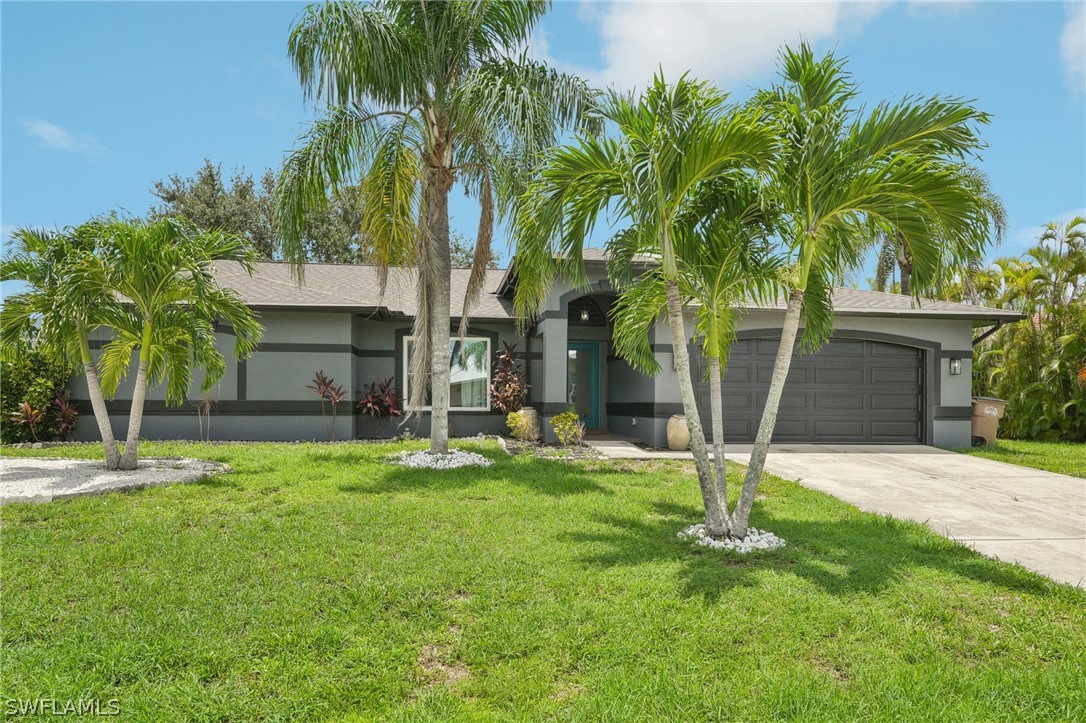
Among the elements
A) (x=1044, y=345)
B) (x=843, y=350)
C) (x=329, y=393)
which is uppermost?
(x=1044, y=345)

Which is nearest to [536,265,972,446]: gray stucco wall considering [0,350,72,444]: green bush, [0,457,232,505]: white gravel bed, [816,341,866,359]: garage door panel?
[816,341,866,359]: garage door panel

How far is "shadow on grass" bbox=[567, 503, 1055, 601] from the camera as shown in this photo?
4.51 meters

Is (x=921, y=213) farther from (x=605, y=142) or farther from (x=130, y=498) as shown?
(x=130, y=498)

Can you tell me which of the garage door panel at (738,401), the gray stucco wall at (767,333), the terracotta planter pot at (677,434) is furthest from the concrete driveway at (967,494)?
the gray stucco wall at (767,333)

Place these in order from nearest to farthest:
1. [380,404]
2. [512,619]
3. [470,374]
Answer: [512,619]
[380,404]
[470,374]

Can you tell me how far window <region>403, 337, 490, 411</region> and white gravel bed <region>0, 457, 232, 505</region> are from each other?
19.5 feet

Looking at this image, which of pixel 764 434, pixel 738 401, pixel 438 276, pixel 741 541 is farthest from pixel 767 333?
pixel 741 541

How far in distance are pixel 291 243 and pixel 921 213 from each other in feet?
24.9

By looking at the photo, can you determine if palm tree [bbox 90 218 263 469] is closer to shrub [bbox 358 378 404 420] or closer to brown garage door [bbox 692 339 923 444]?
shrub [bbox 358 378 404 420]

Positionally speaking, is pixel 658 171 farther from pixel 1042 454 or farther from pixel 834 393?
pixel 1042 454

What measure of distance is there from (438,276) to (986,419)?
1204cm

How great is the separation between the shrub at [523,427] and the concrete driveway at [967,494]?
368 centimetres

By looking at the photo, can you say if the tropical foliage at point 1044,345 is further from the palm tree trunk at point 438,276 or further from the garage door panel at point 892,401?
the palm tree trunk at point 438,276

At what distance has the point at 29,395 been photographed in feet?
38.1
